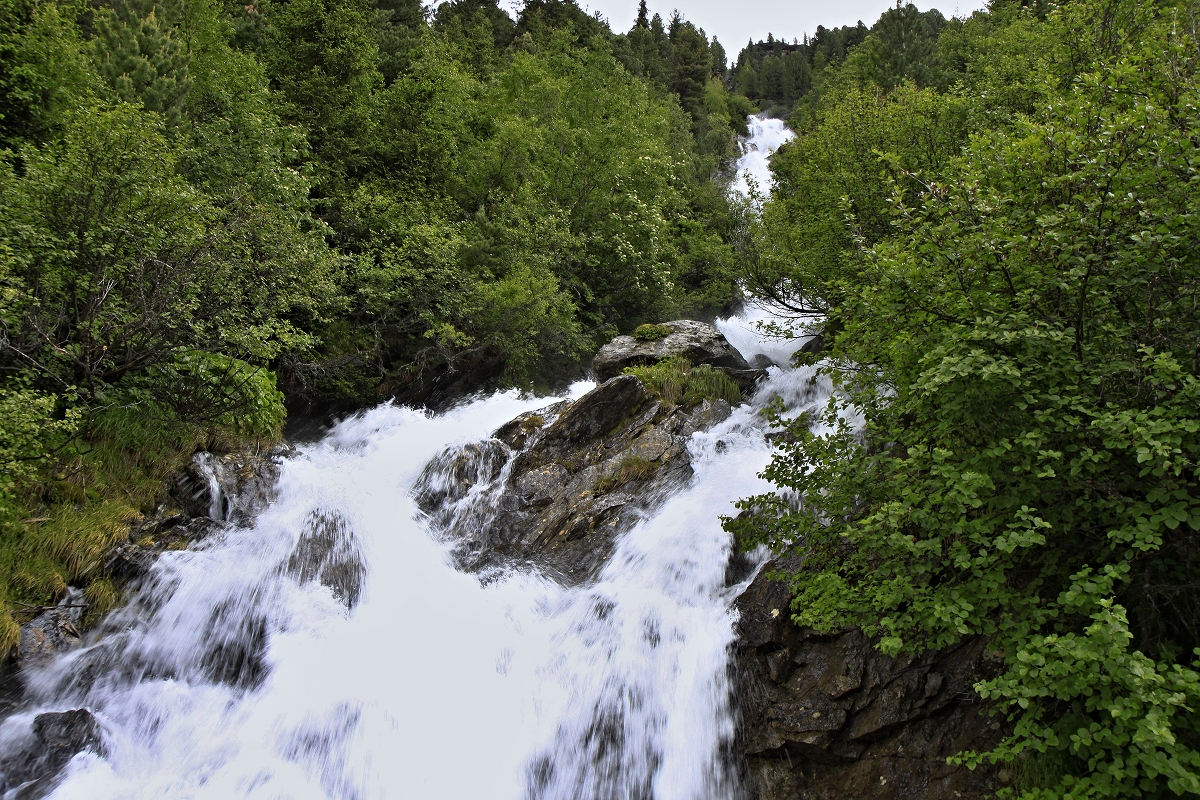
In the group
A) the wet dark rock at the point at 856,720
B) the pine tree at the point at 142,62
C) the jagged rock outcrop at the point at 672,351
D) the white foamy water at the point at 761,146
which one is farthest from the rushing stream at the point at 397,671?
the white foamy water at the point at 761,146

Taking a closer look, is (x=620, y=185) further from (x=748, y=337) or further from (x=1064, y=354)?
(x=1064, y=354)

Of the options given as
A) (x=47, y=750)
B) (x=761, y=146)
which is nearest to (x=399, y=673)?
(x=47, y=750)

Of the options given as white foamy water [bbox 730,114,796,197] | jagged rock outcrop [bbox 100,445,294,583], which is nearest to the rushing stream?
jagged rock outcrop [bbox 100,445,294,583]

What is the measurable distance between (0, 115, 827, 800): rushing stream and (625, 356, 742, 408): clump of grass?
10.8 ft

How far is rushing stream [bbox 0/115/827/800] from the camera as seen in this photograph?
6.92m

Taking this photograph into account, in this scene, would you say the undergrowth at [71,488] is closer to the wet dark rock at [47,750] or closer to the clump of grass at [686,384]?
the wet dark rock at [47,750]

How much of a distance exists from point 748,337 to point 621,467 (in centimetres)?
1303

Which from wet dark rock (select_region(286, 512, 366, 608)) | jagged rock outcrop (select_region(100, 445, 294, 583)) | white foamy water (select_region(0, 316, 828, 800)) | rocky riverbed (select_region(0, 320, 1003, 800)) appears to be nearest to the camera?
rocky riverbed (select_region(0, 320, 1003, 800))

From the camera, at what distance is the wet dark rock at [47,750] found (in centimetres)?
598

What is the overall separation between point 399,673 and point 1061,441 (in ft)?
25.8

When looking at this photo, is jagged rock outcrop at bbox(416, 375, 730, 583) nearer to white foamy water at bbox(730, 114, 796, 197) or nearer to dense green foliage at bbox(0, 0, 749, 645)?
dense green foliage at bbox(0, 0, 749, 645)

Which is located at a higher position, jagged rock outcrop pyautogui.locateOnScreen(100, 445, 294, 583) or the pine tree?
the pine tree

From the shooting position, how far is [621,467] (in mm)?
11859

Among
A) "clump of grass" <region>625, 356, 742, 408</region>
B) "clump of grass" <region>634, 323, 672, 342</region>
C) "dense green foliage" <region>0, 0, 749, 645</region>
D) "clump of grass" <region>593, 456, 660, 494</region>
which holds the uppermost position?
"dense green foliage" <region>0, 0, 749, 645</region>
